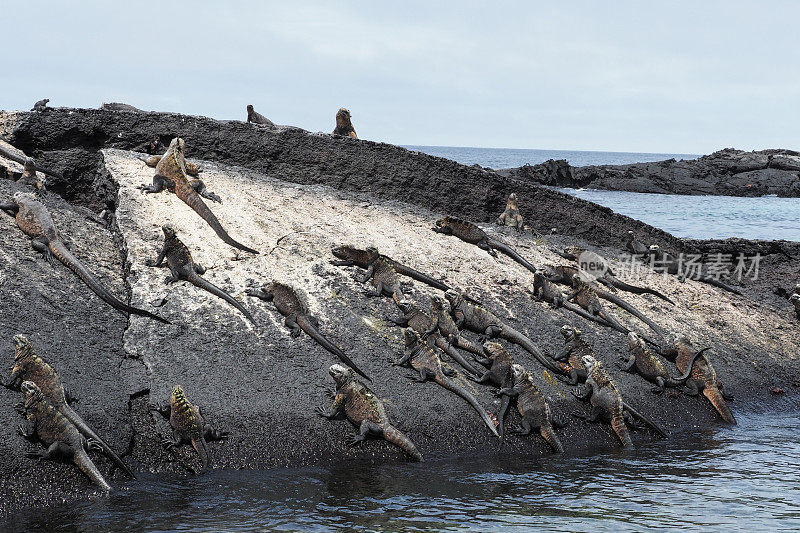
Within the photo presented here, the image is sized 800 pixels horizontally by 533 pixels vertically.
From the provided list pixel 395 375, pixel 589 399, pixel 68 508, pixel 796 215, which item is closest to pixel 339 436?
pixel 395 375

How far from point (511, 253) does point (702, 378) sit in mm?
3569

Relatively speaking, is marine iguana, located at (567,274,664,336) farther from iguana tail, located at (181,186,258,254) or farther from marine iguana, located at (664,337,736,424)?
iguana tail, located at (181,186,258,254)

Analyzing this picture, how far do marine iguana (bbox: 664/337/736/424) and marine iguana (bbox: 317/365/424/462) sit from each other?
443 centimetres

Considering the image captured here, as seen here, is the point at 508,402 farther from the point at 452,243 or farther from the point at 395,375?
the point at 452,243

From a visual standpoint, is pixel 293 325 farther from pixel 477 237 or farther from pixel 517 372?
pixel 477 237

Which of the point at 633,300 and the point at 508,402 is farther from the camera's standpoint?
the point at 633,300

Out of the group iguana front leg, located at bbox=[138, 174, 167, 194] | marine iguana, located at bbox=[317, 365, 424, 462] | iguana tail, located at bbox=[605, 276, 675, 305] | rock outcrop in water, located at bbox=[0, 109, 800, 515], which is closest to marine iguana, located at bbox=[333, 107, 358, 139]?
rock outcrop in water, located at bbox=[0, 109, 800, 515]

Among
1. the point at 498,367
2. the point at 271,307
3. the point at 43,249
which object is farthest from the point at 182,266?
the point at 498,367

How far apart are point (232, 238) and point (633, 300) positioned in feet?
20.9

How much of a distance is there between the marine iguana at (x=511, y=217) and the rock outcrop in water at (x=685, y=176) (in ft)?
117

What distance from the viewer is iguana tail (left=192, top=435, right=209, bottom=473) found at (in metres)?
6.76

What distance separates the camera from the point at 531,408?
8227 millimetres

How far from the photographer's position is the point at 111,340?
7.94 meters

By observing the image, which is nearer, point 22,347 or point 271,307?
point 22,347
